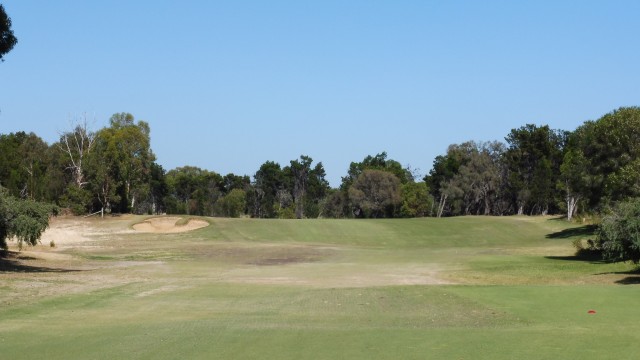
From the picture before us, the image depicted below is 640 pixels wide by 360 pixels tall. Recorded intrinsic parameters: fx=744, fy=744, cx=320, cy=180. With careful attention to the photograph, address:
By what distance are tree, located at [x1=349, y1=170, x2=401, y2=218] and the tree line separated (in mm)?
189

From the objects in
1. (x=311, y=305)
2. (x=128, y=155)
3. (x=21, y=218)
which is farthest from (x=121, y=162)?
(x=311, y=305)

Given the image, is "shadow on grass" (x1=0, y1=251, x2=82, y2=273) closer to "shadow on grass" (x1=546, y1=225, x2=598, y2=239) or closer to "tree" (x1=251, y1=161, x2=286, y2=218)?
"shadow on grass" (x1=546, y1=225, x2=598, y2=239)

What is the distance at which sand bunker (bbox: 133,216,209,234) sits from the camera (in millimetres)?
79312

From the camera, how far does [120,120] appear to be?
430 ft

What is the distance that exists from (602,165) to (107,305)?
4585 centimetres

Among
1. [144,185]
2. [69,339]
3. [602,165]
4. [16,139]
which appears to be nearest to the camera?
[69,339]

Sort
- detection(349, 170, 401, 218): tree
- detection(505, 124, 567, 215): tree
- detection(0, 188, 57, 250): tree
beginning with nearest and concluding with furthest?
detection(0, 188, 57, 250): tree < detection(505, 124, 567, 215): tree < detection(349, 170, 401, 218): tree

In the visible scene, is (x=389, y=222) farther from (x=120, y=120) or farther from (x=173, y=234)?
(x=120, y=120)

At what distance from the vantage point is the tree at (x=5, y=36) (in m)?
33.3

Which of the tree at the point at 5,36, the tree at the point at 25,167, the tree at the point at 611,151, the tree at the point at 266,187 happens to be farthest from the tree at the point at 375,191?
the tree at the point at 5,36

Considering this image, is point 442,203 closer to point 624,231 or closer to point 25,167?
point 25,167

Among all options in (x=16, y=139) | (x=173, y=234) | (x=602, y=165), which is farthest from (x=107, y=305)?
(x=16, y=139)

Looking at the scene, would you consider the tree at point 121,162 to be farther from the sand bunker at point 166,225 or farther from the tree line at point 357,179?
the sand bunker at point 166,225

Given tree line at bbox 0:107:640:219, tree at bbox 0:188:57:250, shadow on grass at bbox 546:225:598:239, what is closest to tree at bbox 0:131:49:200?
tree line at bbox 0:107:640:219
